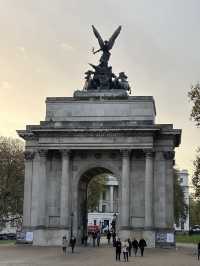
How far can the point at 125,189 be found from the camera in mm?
57156

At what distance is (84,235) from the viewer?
61844mm

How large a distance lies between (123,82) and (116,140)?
7.32 metres

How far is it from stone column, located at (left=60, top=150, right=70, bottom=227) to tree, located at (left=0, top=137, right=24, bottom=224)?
21849 millimetres

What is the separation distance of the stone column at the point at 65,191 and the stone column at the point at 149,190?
732cm

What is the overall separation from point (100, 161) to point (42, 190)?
20.1 ft

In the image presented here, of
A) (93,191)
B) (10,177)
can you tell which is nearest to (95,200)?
(93,191)

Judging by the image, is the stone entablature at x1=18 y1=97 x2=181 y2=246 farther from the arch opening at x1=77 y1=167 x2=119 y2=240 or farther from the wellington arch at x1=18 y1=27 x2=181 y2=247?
the arch opening at x1=77 y1=167 x2=119 y2=240

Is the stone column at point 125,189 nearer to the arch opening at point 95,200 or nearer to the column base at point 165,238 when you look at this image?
the arch opening at point 95,200

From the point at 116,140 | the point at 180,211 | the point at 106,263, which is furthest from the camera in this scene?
the point at 180,211

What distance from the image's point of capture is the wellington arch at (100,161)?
186 ft

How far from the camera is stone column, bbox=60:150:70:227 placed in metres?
57.2

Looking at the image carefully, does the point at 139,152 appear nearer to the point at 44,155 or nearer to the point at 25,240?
the point at 44,155

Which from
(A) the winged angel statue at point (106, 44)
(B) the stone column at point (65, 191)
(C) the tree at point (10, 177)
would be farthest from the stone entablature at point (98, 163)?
(C) the tree at point (10, 177)

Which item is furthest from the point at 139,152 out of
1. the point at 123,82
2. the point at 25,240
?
the point at 25,240
